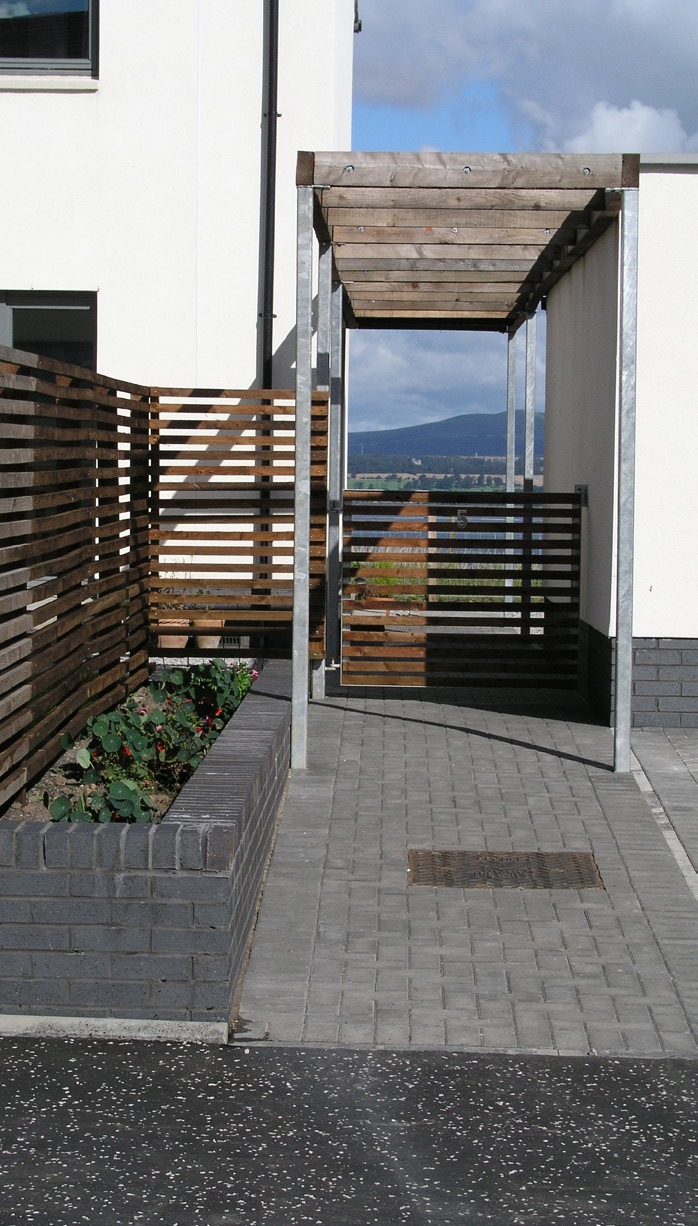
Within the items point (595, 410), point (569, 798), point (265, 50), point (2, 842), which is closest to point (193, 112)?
point (265, 50)

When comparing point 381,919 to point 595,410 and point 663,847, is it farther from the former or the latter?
point 595,410

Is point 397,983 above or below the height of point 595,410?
below

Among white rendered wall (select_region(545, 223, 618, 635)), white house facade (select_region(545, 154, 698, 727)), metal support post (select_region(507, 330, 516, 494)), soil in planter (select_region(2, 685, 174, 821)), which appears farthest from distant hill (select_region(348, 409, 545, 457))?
soil in planter (select_region(2, 685, 174, 821))

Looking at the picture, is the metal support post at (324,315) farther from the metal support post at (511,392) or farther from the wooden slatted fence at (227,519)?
the metal support post at (511,392)

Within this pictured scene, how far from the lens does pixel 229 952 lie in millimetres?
4422

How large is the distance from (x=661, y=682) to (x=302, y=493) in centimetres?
289

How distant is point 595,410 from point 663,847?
440cm

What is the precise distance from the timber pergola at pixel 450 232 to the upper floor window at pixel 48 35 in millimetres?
3022

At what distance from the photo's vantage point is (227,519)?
34.8 ft

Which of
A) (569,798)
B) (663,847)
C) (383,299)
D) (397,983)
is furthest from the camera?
(383,299)

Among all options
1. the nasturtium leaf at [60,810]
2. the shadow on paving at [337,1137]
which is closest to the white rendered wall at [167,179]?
the nasturtium leaf at [60,810]

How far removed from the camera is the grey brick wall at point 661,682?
898 cm

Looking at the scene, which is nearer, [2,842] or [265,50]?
[2,842]

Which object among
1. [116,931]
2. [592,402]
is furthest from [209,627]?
[116,931]
